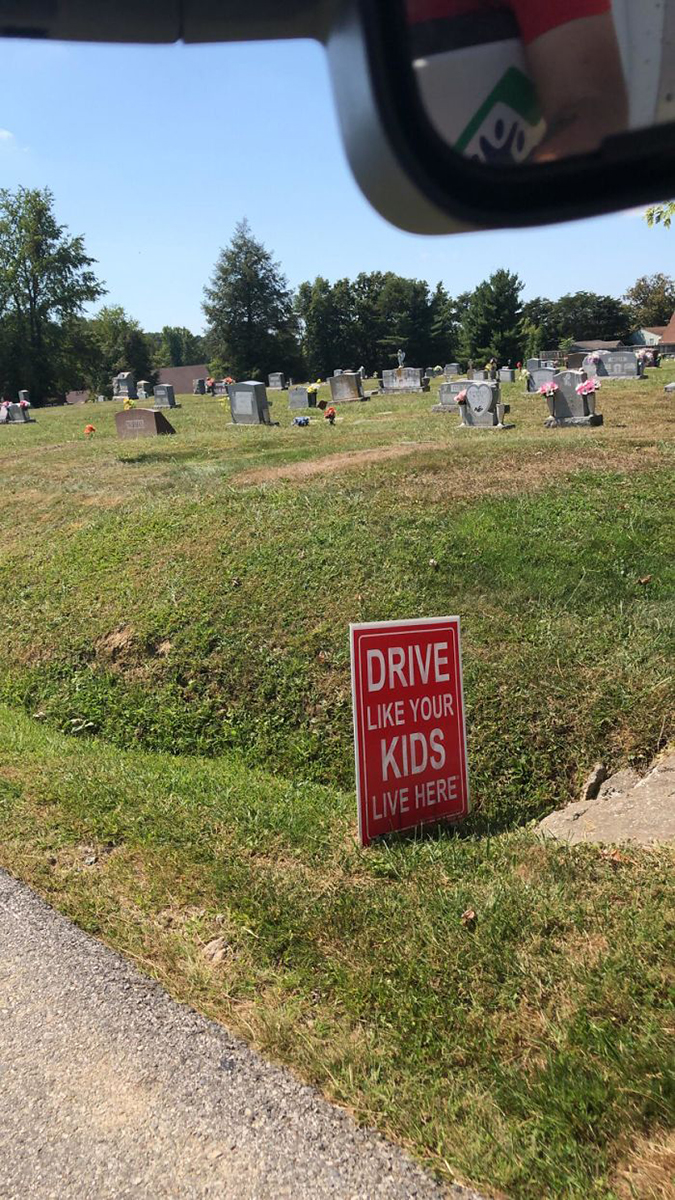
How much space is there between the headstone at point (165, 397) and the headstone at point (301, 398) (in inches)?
422

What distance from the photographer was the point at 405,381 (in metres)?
39.1

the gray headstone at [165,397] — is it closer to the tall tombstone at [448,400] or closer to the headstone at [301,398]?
the headstone at [301,398]

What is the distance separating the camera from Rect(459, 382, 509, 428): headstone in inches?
763

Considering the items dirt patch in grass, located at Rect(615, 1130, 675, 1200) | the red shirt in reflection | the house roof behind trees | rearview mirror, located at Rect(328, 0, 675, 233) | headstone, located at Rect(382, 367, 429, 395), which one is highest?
the red shirt in reflection

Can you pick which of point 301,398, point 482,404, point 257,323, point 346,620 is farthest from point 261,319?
point 346,620

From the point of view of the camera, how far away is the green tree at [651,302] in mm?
102750

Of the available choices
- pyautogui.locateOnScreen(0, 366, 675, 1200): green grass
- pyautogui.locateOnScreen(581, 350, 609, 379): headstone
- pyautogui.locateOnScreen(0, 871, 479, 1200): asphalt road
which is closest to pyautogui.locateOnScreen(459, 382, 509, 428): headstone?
pyautogui.locateOnScreen(0, 366, 675, 1200): green grass

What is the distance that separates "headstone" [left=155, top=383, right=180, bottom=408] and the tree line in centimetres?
2499

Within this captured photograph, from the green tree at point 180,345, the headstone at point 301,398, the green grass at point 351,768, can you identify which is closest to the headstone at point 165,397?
the headstone at point 301,398

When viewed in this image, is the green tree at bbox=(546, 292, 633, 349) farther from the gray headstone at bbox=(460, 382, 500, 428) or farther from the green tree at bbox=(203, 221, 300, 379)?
the gray headstone at bbox=(460, 382, 500, 428)

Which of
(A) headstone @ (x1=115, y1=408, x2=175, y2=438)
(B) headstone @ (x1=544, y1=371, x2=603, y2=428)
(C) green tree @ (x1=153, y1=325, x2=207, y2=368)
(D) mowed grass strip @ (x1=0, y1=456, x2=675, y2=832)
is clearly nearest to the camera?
(D) mowed grass strip @ (x1=0, y1=456, x2=675, y2=832)

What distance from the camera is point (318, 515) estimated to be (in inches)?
362

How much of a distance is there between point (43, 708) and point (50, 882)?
3.13 m

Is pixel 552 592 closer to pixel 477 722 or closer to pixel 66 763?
pixel 477 722
